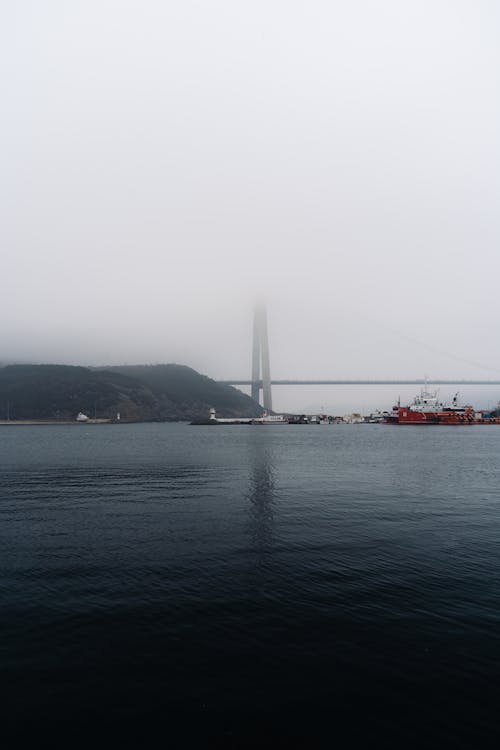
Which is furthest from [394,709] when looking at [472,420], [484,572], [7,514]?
[472,420]

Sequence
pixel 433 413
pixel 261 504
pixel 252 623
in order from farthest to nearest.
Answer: pixel 433 413 → pixel 261 504 → pixel 252 623

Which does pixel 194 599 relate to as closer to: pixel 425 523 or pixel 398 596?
pixel 398 596

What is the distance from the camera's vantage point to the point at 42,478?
42.8 meters

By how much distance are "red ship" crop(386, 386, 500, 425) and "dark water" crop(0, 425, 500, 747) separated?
155907mm

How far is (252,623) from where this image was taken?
524 inches

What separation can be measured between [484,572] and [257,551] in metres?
9.60

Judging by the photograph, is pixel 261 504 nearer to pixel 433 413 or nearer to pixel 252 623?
pixel 252 623

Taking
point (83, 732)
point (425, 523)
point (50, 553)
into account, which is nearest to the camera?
point (83, 732)

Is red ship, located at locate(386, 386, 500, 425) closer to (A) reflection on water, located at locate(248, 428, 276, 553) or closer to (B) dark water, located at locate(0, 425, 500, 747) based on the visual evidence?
(A) reflection on water, located at locate(248, 428, 276, 553)

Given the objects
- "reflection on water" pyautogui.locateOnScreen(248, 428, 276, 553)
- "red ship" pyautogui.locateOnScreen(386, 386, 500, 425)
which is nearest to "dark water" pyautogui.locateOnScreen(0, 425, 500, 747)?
"reflection on water" pyautogui.locateOnScreen(248, 428, 276, 553)

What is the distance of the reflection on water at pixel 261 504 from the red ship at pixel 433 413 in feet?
449

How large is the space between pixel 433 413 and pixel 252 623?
178917mm

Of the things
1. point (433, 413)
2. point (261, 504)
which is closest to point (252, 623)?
point (261, 504)

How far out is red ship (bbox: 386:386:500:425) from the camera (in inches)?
6880
